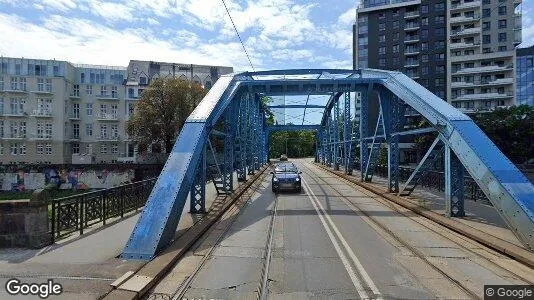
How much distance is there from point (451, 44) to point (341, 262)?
77.9 metres

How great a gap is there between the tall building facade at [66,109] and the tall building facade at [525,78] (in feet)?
209

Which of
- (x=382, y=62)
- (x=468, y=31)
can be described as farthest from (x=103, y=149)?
(x=468, y=31)

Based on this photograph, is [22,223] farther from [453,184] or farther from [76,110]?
[76,110]

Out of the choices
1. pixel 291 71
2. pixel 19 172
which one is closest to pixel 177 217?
pixel 291 71

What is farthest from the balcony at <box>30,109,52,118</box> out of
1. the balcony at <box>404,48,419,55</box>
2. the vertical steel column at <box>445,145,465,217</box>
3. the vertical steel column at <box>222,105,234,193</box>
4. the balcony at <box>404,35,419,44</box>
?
the balcony at <box>404,35,419,44</box>

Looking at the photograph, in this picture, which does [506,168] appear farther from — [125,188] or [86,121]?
[86,121]

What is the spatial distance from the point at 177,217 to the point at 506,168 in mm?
8692

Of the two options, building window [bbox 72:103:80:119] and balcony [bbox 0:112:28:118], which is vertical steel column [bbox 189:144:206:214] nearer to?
balcony [bbox 0:112:28:118]

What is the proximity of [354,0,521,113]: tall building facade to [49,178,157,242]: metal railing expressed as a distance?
232ft

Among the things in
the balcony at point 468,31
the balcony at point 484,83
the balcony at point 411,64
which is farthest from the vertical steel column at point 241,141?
the balcony at point 468,31

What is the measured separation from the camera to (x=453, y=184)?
476 inches

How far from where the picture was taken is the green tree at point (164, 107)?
48094 mm

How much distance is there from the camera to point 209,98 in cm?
1486

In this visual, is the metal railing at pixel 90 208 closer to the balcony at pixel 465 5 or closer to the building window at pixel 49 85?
the building window at pixel 49 85
